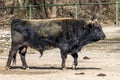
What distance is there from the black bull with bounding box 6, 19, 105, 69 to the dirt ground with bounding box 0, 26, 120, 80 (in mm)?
699

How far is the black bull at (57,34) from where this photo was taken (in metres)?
17.0

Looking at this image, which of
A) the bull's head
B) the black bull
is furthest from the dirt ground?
the bull's head

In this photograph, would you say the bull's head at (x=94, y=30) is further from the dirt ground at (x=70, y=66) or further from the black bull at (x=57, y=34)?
the dirt ground at (x=70, y=66)

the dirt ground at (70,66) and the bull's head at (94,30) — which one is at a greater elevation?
the bull's head at (94,30)

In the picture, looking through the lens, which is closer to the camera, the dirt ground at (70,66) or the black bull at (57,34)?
the dirt ground at (70,66)

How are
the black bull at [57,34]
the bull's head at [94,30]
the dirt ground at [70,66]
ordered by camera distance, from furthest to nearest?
the bull's head at [94,30], the black bull at [57,34], the dirt ground at [70,66]

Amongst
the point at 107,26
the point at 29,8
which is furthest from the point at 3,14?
the point at 107,26

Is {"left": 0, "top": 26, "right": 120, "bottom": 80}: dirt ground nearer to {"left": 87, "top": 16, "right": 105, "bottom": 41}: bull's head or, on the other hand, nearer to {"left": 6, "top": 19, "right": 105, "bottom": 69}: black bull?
{"left": 6, "top": 19, "right": 105, "bottom": 69}: black bull

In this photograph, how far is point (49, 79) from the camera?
47.7 ft

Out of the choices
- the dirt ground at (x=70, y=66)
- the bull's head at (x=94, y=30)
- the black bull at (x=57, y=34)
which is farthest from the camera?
the bull's head at (x=94, y=30)

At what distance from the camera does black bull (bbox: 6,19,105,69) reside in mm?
16953

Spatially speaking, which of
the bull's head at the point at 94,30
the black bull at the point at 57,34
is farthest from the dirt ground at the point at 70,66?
the bull's head at the point at 94,30

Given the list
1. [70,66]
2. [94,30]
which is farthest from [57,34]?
[70,66]

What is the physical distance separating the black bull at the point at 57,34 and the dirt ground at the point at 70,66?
0.70m
